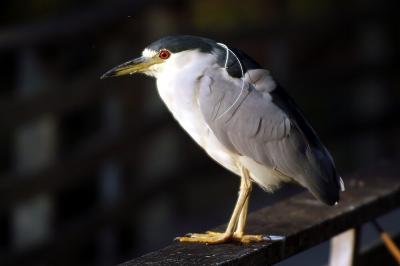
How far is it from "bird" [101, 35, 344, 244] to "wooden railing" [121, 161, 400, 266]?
89mm

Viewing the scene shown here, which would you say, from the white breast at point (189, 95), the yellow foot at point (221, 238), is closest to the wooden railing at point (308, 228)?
the yellow foot at point (221, 238)

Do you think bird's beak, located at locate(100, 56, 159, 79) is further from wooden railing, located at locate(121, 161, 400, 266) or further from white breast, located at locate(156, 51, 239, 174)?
wooden railing, located at locate(121, 161, 400, 266)

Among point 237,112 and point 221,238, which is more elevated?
point 237,112

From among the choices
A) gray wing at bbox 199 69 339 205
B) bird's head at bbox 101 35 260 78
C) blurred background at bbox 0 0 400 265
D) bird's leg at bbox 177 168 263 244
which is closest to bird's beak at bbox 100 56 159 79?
bird's head at bbox 101 35 260 78

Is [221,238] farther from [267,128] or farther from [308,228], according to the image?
[267,128]

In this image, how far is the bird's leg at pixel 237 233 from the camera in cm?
292

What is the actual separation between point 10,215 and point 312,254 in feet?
7.93

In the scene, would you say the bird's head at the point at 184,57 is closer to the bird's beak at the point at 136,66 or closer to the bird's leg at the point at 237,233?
the bird's beak at the point at 136,66

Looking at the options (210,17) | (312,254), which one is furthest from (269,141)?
(210,17)

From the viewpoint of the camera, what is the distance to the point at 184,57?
3.06 metres

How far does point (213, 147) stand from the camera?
3148 mm

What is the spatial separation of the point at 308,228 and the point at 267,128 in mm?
287

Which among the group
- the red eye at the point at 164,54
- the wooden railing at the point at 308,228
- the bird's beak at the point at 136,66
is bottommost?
the wooden railing at the point at 308,228

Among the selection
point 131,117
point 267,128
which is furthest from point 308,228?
point 131,117
